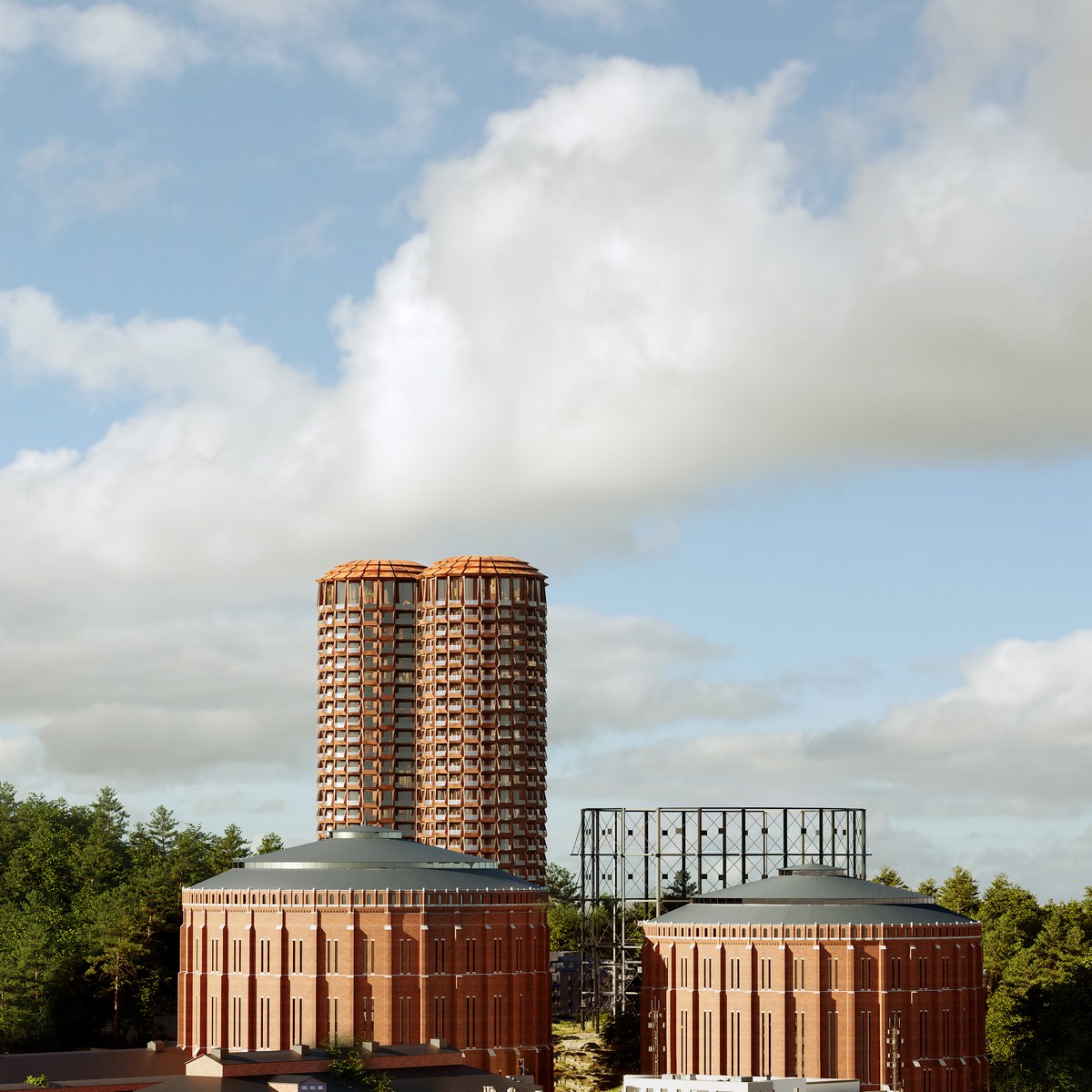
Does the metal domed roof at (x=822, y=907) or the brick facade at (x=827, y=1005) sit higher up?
the metal domed roof at (x=822, y=907)

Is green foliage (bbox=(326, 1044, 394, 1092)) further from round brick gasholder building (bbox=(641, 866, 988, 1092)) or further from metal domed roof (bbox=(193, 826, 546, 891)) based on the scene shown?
round brick gasholder building (bbox=(641, 866, 988, 1092))

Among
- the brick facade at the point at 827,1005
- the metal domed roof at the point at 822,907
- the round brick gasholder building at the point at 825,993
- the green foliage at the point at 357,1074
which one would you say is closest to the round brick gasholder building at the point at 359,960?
the green foliage at the point at 357,1074

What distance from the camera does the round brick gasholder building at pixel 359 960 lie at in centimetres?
18350

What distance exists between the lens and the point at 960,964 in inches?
7643

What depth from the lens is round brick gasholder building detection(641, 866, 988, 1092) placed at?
186875 millimetres

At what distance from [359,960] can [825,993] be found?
47152 millimetres

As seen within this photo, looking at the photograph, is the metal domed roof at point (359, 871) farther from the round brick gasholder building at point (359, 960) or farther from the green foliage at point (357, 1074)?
the green foliage at point (357, 1074)

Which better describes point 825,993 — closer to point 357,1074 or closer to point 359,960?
point 359,960

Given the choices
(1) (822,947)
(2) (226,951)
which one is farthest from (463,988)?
(1) (822,947)

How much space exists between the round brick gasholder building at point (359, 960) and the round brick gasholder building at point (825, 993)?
17.2 metres

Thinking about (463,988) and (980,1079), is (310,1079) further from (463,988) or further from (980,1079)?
(980,1079)

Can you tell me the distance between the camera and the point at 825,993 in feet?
614

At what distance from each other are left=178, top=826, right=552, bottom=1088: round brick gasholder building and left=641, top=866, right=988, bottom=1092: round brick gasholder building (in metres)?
17.2

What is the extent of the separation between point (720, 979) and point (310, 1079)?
1947 inches
